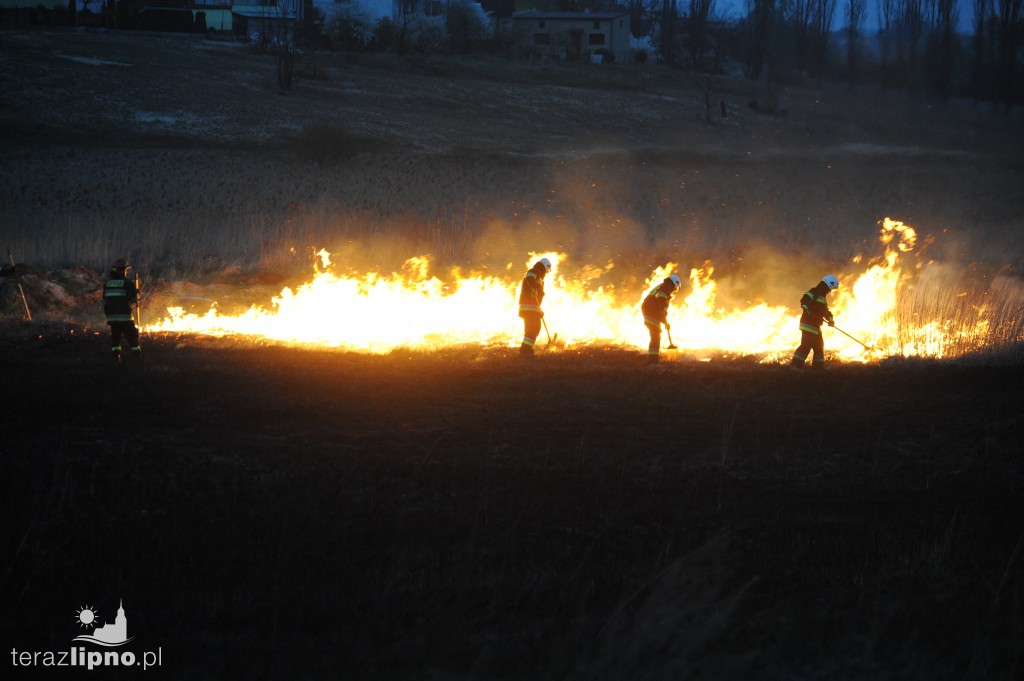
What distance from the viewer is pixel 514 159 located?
42125mm

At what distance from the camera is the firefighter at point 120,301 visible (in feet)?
47.1

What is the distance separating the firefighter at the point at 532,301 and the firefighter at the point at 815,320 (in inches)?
152

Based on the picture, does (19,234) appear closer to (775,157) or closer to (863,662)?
(863,662)

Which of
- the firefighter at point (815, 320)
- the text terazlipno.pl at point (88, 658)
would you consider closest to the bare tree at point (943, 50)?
the firefighter at point (815, 320)

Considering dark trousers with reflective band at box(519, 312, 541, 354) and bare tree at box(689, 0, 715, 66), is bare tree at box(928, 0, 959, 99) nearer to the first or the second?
bare tree at box(689, 0, 715, 66)

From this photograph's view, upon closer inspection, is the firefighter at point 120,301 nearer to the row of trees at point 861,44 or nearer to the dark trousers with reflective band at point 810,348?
the dark trousers with reflective band at point 810,348

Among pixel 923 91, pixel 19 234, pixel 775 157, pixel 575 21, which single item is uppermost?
pixel 575 21

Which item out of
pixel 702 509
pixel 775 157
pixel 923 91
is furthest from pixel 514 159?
pixel 923 91

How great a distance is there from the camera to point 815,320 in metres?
14.6

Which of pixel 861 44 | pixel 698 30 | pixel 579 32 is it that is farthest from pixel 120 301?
pixel 861 44

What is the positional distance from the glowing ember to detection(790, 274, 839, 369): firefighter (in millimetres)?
1232

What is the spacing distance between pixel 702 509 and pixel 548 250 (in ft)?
60.4

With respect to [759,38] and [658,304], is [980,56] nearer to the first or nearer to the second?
[759,38]

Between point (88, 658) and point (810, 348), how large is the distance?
1110cm
